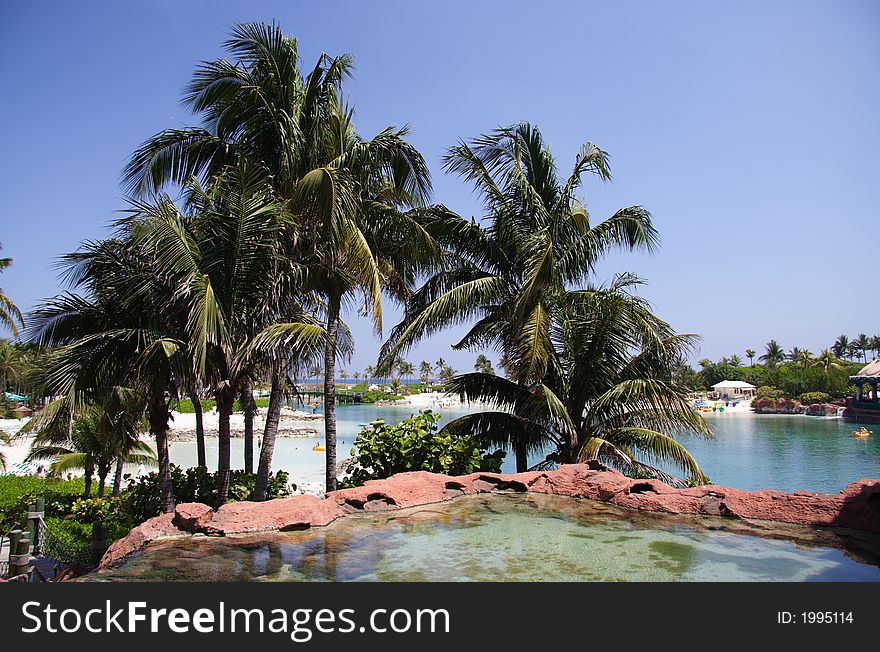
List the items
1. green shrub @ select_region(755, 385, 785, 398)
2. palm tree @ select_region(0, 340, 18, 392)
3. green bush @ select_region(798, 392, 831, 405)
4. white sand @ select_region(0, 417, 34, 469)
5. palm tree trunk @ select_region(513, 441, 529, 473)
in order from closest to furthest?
1. palm tree trunk @ select_region(513, 441, 529, 473)
2. white sand @ select_region(0, 417, 34, 469)
3. palm tree @ select_region(0, 340, 18, 392)
4. green bush @ select_region(798, 392, 831, 405)
5. green shrub @ select_region(755, 385, 785, 398)

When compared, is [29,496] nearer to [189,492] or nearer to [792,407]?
[189,492]

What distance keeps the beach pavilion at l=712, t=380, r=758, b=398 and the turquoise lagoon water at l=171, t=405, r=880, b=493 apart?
1995 cm

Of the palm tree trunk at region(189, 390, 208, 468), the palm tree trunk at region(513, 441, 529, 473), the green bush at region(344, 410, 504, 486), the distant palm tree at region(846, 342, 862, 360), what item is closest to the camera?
the palm tree trunk at region(189, 390, 208, 468)

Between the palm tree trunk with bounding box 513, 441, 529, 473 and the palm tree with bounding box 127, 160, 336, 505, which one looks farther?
the palm tree trunk with bounding box 513, 441, 529, 473

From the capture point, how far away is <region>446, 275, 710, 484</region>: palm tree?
1030 centimetres

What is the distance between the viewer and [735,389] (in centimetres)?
7650

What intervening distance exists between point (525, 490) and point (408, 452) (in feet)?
7.03

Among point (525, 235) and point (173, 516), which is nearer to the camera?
point (173, 516)

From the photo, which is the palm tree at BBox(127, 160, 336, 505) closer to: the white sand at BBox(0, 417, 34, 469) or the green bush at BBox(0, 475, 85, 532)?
the green bush at BBox(0, 475, 85, 532)

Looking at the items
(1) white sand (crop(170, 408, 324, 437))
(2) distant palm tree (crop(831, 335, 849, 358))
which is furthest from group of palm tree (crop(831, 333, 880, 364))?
(1) white sand (crop(170, 408, 324, 437))
